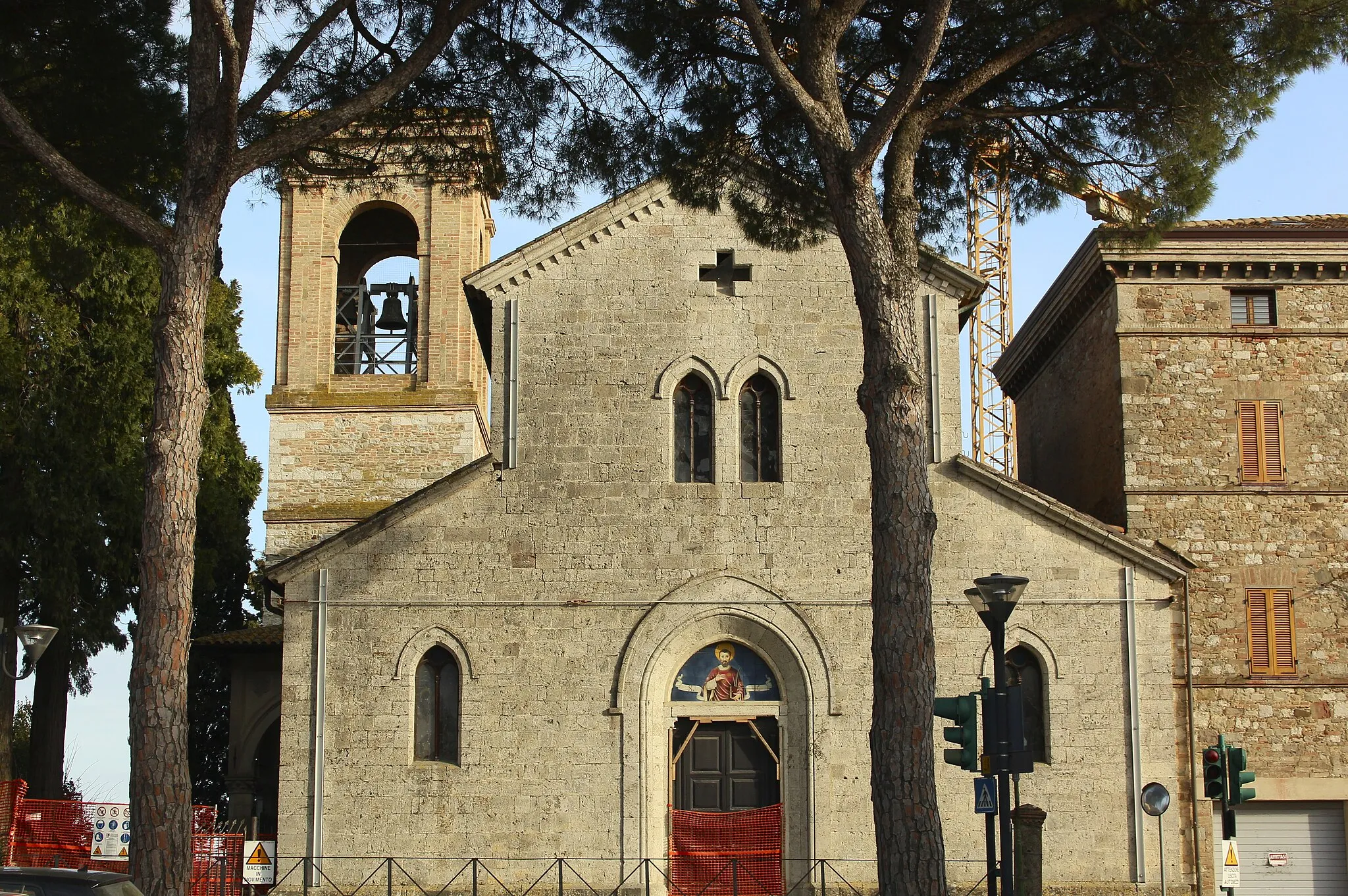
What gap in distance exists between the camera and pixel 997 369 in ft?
98.7

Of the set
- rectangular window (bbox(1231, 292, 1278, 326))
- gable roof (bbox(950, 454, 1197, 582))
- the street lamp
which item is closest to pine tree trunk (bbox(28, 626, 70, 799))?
the street lamp

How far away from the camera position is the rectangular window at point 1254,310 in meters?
22.8

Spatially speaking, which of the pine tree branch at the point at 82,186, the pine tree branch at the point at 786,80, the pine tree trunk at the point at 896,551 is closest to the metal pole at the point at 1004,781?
the pine tree trunk at the point at 896,551

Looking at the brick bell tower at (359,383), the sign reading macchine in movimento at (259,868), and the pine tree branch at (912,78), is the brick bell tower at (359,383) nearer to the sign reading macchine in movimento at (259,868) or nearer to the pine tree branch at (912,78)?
the sign reading macchine in movimento at (259,868)

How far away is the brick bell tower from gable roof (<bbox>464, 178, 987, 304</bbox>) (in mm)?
6373

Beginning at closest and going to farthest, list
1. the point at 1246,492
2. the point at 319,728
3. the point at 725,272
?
the point at 319,728
the point at 725,272
the point at 1246,492

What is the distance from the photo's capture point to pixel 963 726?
1359 cm

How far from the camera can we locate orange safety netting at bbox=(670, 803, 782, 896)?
20.3 m

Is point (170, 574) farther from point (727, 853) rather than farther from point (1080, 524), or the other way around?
point (1080, 524)

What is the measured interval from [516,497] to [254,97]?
7.03 meters

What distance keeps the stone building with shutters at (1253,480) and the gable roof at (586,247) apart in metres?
2.16

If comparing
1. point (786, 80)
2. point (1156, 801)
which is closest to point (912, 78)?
point (786, 80)

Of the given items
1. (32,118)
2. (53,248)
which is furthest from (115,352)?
(32,118)

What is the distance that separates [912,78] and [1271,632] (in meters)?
11.3
